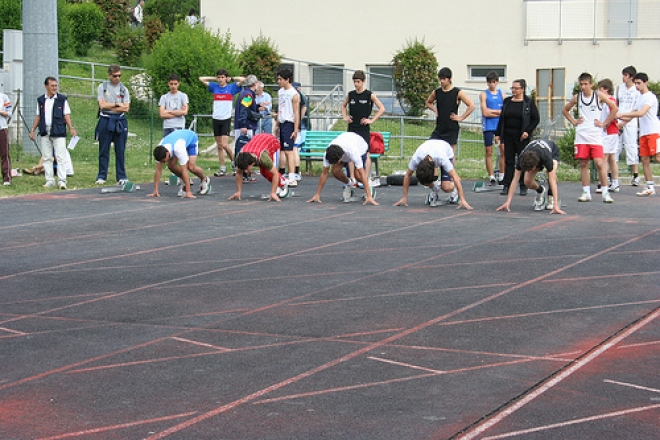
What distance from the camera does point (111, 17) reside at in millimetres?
44438

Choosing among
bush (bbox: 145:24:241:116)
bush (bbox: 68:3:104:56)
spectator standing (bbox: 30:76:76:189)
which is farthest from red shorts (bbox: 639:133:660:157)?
bush (bbox: 68:3:104:56)

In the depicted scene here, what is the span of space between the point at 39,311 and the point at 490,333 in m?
3.43

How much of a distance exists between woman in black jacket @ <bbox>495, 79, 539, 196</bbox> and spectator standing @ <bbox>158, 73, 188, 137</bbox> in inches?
216

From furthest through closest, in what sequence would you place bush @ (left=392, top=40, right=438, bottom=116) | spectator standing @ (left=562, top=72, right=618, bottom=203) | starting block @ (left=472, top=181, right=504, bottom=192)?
bush @ (left=392, top=40, right=438, bottom=116) < starting block @ (left=472, top=181, right=504, bottom=192) < spectator standing @ (left=562, top=72, right=618, bottom=203)

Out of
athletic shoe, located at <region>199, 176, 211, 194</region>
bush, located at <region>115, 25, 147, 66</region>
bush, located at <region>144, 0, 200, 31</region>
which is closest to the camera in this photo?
athletic shoe, located at <region>199, 176, 211, 194</region>

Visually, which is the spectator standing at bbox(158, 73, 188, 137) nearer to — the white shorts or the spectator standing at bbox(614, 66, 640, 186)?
the white shorts

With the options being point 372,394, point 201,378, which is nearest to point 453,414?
point 372,394

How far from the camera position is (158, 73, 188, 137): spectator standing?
57.5 ft

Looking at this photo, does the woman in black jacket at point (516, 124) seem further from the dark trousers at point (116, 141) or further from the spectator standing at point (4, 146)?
the spectator standing at point (4, 146)

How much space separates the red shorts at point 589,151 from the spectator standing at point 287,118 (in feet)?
14.9

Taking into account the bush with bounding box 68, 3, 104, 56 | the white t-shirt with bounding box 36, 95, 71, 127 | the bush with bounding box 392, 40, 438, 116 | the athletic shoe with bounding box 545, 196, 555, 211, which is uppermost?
the bush with bounding box 68, 3, 104, 56

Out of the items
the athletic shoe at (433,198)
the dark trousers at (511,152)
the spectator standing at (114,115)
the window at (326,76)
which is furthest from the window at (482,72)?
the athletic shoe at (433,198)

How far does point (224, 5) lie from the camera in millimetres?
39344

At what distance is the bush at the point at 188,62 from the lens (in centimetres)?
2908
